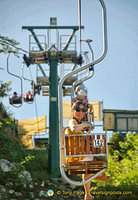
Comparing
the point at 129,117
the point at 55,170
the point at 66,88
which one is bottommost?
the point at 55,170

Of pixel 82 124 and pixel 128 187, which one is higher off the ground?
pixel 82 124

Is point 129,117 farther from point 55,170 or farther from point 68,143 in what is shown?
point 68,143

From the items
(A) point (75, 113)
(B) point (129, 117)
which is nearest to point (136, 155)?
(B) point (129, 117)

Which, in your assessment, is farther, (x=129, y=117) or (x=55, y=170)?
(x=129, y=117)

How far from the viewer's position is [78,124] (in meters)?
5.07

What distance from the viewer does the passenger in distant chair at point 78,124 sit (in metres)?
4.81

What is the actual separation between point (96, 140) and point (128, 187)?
8.91 m

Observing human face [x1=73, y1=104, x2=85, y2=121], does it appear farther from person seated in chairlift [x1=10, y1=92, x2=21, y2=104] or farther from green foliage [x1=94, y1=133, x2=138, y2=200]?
person seated in chairlift [x1=10, y1=92, x2=21, y2=104]

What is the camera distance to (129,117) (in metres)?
24.6

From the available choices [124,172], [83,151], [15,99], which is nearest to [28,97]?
[15,99]

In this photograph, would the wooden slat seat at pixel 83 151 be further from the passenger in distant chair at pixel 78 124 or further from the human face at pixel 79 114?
the human face at pixel 79 114

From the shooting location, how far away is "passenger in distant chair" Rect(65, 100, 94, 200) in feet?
15.8

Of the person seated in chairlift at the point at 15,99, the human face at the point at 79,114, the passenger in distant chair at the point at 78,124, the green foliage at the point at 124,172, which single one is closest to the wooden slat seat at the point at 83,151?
the passenger in distant chair at the point at 78,124

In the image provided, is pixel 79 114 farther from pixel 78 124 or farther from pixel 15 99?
pixel 15 99
